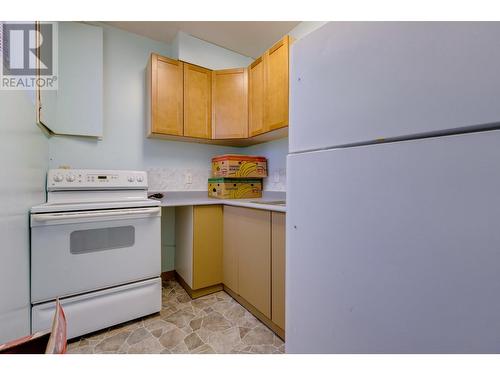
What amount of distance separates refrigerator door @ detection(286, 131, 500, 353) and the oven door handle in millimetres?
1158

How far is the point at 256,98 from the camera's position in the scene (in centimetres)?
198

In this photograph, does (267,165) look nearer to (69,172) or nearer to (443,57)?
(69,172)

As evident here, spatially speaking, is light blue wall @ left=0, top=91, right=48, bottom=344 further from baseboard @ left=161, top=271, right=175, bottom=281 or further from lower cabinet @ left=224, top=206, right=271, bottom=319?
lower cabinet @ left=224, top=206, right=271, bottom=319

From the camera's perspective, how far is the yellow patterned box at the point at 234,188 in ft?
6.96

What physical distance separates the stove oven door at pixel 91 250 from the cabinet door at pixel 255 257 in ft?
2.06

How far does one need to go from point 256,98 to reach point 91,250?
177 cm

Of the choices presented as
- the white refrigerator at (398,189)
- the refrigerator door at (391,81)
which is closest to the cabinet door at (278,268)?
the white refrigerator at (398,189)

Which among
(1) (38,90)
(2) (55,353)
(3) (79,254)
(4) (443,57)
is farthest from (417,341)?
(1) (38,90)

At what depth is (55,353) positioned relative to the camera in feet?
1.57

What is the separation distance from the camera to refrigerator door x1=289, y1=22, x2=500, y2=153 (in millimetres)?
419

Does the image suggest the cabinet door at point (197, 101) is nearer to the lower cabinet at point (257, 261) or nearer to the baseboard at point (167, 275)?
the lower cabinet at point (257, 261)
